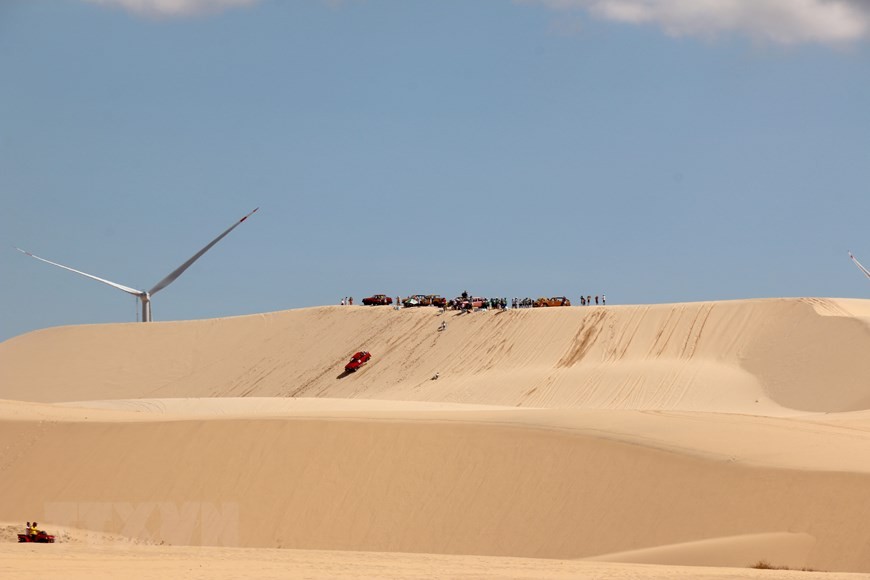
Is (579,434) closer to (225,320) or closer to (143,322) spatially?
(225,320)

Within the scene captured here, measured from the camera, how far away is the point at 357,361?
214ft

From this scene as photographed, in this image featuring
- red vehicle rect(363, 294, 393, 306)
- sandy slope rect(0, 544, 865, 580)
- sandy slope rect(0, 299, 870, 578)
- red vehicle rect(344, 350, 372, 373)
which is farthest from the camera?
red vehicle rect(363, 294, 393, 306)

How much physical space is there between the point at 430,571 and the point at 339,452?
13301 mm

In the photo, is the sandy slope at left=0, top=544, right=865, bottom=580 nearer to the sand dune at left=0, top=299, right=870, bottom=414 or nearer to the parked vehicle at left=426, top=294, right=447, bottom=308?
the sand dune at left=0, top=299, right=870, bottom=414

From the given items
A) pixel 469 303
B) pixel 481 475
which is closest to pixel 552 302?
pixel 469 303

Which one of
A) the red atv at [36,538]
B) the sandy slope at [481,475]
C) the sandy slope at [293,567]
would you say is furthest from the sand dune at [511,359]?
the red atv at [36,538]

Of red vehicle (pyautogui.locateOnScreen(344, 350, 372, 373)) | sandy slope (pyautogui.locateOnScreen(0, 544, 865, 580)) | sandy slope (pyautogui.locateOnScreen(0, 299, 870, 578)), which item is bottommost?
red vehicle (pyautogui.locateOnScreen(344, 350, 372, 373))

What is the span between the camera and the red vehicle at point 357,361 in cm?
6500

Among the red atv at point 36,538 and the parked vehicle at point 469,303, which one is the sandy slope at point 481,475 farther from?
the parked vehicle at point 469,303

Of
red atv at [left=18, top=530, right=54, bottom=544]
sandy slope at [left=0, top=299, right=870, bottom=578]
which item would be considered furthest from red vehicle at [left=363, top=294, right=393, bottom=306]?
red atv at [left=18, top=530, right=54, bottom=544]

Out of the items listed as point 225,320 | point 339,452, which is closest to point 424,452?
point 339,452

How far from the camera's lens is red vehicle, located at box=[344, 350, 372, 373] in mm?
65000

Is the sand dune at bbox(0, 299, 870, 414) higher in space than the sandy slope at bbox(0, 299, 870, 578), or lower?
lower

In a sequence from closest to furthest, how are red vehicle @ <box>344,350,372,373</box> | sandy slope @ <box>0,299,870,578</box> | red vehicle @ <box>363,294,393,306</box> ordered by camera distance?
sandy slope @ <box>0,299,870,578</box> < red vehicle @ <box>344,350,372,373</box> < red vehicle @ <box>363,294,393,306</box>
